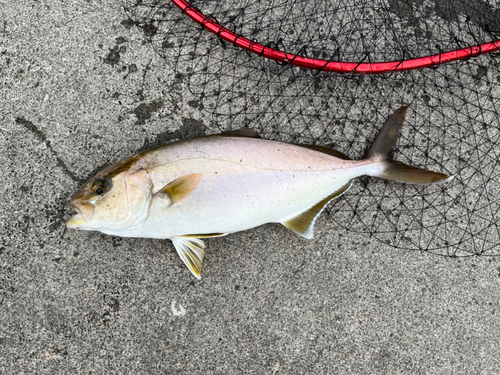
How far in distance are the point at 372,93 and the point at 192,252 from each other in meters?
1.71

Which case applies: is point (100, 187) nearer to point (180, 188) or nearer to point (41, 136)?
point (180, 188)

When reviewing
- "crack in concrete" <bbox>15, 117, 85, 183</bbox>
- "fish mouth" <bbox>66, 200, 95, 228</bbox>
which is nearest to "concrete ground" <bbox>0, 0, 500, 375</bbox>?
"crack in concrete" <bbox>15, 117, 85, 183</bbox>

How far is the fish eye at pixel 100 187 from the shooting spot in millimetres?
1946

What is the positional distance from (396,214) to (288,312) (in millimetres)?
1035

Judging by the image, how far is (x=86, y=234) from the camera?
2359 mm

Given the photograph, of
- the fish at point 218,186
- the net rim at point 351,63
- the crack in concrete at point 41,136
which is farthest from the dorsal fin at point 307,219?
the crack in concrete at point 41,136

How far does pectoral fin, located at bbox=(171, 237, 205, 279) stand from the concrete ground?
0.16 metres

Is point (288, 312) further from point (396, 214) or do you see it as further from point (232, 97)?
point (232, 97)

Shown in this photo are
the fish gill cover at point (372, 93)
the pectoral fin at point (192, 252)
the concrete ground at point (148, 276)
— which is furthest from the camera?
the fish gill cover at point (372, 93)

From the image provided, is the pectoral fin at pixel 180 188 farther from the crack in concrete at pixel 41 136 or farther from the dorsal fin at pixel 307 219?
the crack in concrete at pixel 41 136

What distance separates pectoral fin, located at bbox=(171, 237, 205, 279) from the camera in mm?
2217

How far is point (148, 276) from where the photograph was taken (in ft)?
7.75

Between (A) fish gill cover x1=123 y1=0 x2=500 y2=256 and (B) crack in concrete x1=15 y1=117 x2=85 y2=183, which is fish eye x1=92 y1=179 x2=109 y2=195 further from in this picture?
(A) fish gill cover x1=123 y1=0 x2=500 y2=256

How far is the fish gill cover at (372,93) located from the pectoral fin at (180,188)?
598 millimetres
